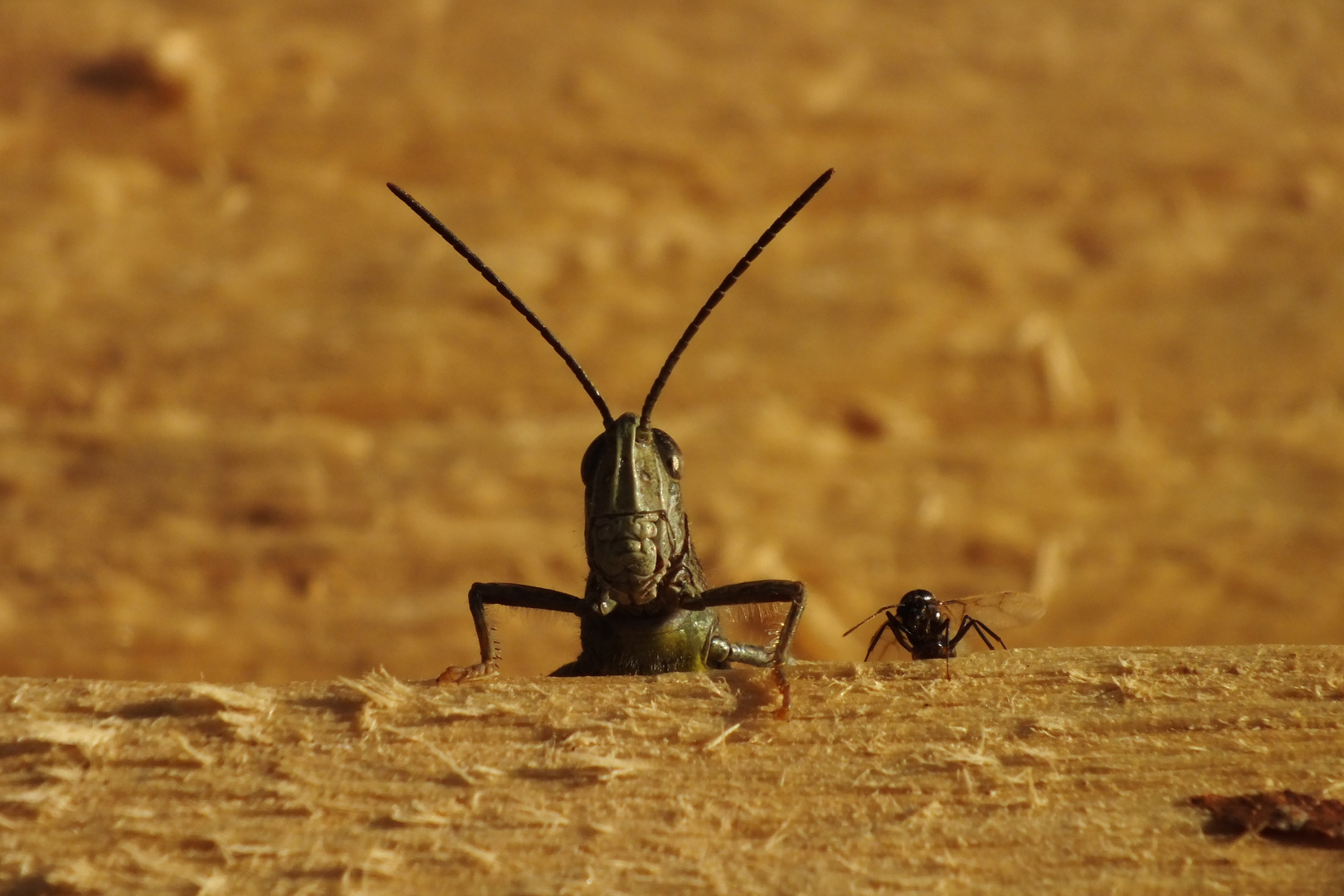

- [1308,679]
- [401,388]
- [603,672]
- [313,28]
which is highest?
[313,28]

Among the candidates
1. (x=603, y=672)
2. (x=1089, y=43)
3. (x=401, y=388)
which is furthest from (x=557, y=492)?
(x=1089, y=43)

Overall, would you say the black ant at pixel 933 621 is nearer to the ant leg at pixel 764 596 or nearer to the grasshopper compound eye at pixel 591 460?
the ant leg at pixel 764 596

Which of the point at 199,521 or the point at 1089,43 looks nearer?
the point at 199,521

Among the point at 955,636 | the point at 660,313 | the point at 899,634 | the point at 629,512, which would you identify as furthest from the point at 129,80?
the point at 955,636

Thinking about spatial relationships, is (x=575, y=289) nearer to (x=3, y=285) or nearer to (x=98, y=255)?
(x=98, y=255)

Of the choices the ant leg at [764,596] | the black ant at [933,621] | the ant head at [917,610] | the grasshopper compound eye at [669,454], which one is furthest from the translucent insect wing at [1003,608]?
the grasshopper compound eye at [669,454]

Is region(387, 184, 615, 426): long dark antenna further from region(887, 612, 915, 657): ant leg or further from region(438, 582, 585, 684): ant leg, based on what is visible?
region(887, 612, 915, 657): ant leg

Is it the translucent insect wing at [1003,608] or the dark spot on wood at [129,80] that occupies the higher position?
the dark spot on wood at [129,80]
